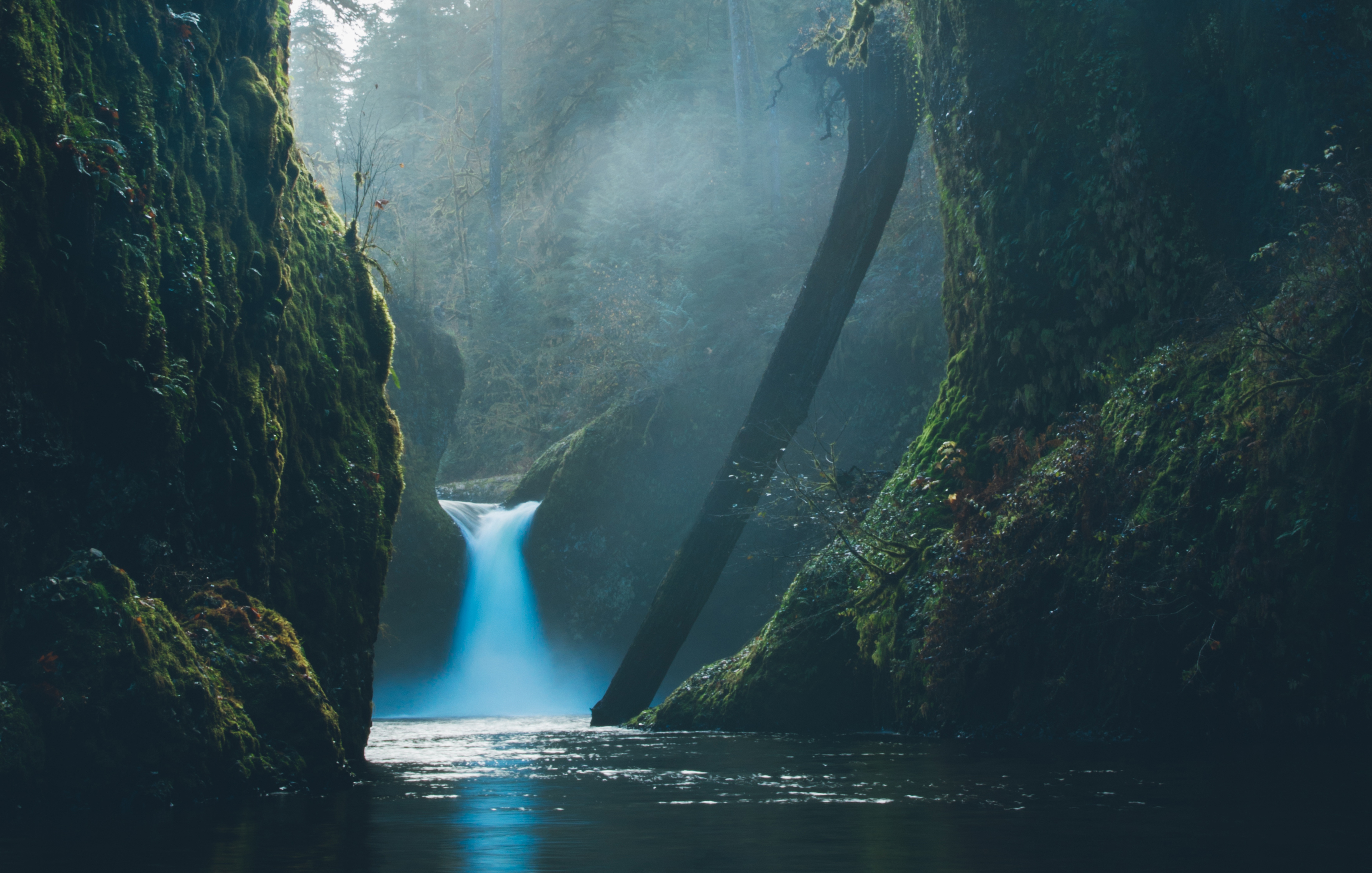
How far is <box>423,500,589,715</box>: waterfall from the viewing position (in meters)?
22.5

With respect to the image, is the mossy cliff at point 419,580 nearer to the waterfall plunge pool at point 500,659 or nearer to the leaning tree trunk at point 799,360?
the waterfall plunge pool at point 500,659

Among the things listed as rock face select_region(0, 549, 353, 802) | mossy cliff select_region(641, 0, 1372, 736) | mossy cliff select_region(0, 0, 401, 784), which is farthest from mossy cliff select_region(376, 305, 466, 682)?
rock face select_region(0, 549, 353, 802)

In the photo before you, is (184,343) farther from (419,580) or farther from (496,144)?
(496,144)

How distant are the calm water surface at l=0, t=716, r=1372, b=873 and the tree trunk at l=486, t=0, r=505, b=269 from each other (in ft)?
103

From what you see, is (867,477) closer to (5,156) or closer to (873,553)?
(873,553)

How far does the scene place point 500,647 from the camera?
22.8 metres

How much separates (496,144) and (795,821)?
35.1 m

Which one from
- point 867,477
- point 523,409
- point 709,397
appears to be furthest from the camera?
point 523,409

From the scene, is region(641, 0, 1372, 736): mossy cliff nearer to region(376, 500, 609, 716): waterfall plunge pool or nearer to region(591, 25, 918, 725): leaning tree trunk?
region(591, 25, 918, 725): leaning tree trunk

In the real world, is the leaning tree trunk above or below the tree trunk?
below

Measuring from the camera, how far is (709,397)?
24391 millimetres

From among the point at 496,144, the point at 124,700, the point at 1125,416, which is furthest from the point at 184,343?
the point at 496,144

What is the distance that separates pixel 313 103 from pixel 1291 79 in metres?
54.9

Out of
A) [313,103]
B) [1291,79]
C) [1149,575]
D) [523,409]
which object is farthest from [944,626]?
[313,103]
